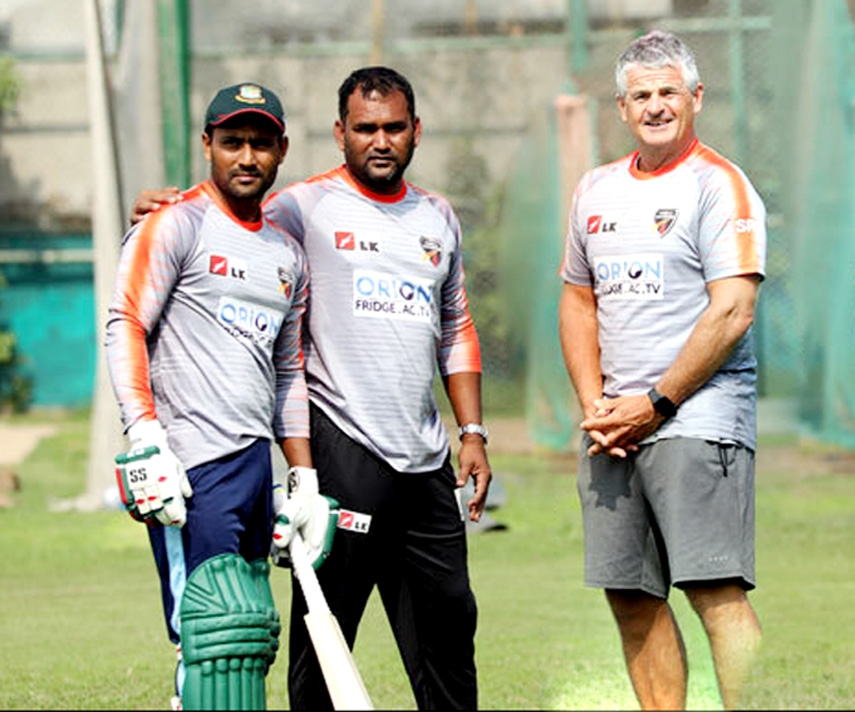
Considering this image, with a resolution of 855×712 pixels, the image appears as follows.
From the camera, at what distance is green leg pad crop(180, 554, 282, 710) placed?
4.19 metres

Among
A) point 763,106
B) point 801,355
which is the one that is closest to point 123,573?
point 801,355

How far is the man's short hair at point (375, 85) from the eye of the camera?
493 centimetres

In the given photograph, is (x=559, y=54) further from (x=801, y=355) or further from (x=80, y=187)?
(x=80, y=187)

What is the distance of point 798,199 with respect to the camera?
1277cm

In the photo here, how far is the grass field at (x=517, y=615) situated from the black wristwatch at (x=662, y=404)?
143 cm

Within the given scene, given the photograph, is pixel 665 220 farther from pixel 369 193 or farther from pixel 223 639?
pixel 223 639

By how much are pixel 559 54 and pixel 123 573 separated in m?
7.38

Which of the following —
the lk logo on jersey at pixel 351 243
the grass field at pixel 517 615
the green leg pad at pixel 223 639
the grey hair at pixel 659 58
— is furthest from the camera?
the grass field at pixel 517 615

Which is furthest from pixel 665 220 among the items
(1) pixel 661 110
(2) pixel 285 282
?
(2) pixel 285 282

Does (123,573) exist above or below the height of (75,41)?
below

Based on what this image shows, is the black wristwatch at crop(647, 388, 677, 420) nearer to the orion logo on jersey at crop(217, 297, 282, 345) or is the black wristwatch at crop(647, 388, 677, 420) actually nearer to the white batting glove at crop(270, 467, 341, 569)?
the white batting glove at crop(270, 467, 341, 569)

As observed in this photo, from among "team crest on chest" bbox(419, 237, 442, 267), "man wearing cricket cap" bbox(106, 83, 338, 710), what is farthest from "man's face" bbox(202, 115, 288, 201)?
"team crest on chest" bbox(419, 237, 442, 267)

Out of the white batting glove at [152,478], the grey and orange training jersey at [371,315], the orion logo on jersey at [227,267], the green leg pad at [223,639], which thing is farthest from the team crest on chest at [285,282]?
the green leg pad at [223,639]

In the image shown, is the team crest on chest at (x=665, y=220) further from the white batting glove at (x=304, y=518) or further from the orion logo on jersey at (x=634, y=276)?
the white batting glove at (x=304, y=518)
